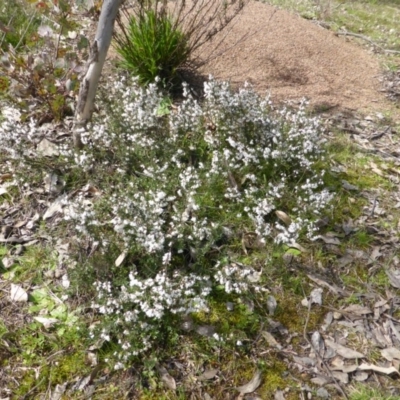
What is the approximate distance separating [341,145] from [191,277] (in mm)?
2256

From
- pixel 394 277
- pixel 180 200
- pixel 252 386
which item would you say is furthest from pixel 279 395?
pixel 180 200

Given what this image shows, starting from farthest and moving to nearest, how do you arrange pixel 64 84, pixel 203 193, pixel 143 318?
pixel 64 84 < pixel 203 193 < pixel 143 318

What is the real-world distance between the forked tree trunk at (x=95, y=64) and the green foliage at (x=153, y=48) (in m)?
0.95

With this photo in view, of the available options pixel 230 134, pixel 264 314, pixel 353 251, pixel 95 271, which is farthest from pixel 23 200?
pixel 353 251

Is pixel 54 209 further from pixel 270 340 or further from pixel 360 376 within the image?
pixel 360 376

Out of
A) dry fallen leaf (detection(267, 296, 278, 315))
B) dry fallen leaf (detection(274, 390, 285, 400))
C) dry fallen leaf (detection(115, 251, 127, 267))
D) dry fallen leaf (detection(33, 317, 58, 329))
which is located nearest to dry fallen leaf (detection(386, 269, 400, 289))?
dry fallen leaf (detection(267, 296, 278, 315))

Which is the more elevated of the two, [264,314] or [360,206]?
[360,206]

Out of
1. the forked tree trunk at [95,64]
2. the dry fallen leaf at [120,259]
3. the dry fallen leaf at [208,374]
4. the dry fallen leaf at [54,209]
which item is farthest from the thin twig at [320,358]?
the forked tree trunk at [95,64]

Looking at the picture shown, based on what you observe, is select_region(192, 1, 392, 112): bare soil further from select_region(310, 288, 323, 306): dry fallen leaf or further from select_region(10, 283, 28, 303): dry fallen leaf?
select_region(10, 283, 28, 303): dry fallen leaf

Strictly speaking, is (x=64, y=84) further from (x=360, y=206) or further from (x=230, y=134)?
(x=360, y=206)

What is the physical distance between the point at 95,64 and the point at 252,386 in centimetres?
255

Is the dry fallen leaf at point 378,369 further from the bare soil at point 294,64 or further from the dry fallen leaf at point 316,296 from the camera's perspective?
the bare soil at point 294,64

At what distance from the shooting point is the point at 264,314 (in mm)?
2516

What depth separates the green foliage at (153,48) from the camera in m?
3.96
